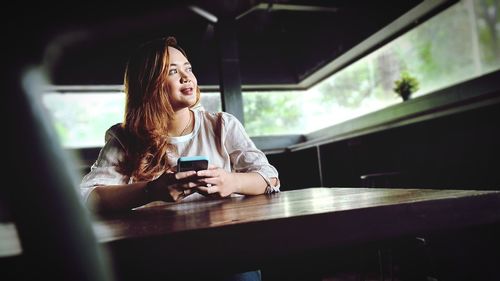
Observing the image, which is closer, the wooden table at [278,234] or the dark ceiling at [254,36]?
the wooden table at [278,234]

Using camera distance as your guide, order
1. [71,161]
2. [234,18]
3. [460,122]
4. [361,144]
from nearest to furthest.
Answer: [71,161]
[460,122]
[361,144]
[234,18]

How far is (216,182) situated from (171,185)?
0.56 feet

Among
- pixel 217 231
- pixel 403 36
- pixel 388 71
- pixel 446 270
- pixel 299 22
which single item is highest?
pixel 299 22

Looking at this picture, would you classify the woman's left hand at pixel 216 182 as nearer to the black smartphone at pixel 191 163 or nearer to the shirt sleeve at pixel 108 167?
the black smartphone at pixel 191 163

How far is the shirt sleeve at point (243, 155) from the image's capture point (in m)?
1.60

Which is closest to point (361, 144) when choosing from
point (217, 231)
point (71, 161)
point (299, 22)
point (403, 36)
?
point (403, 36)

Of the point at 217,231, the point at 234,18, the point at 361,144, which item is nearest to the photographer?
the point at 217,231

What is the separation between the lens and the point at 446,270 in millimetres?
812

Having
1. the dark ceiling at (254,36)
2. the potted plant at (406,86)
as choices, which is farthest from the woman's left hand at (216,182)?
the dark ceiling at (254,36)

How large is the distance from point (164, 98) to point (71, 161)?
1.29 m

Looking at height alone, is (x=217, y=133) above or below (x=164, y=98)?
below

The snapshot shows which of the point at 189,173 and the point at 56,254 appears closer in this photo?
the point at 56,254

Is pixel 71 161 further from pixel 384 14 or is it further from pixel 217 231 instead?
pixel 384 14

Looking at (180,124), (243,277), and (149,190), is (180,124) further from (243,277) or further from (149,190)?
(243,277)
